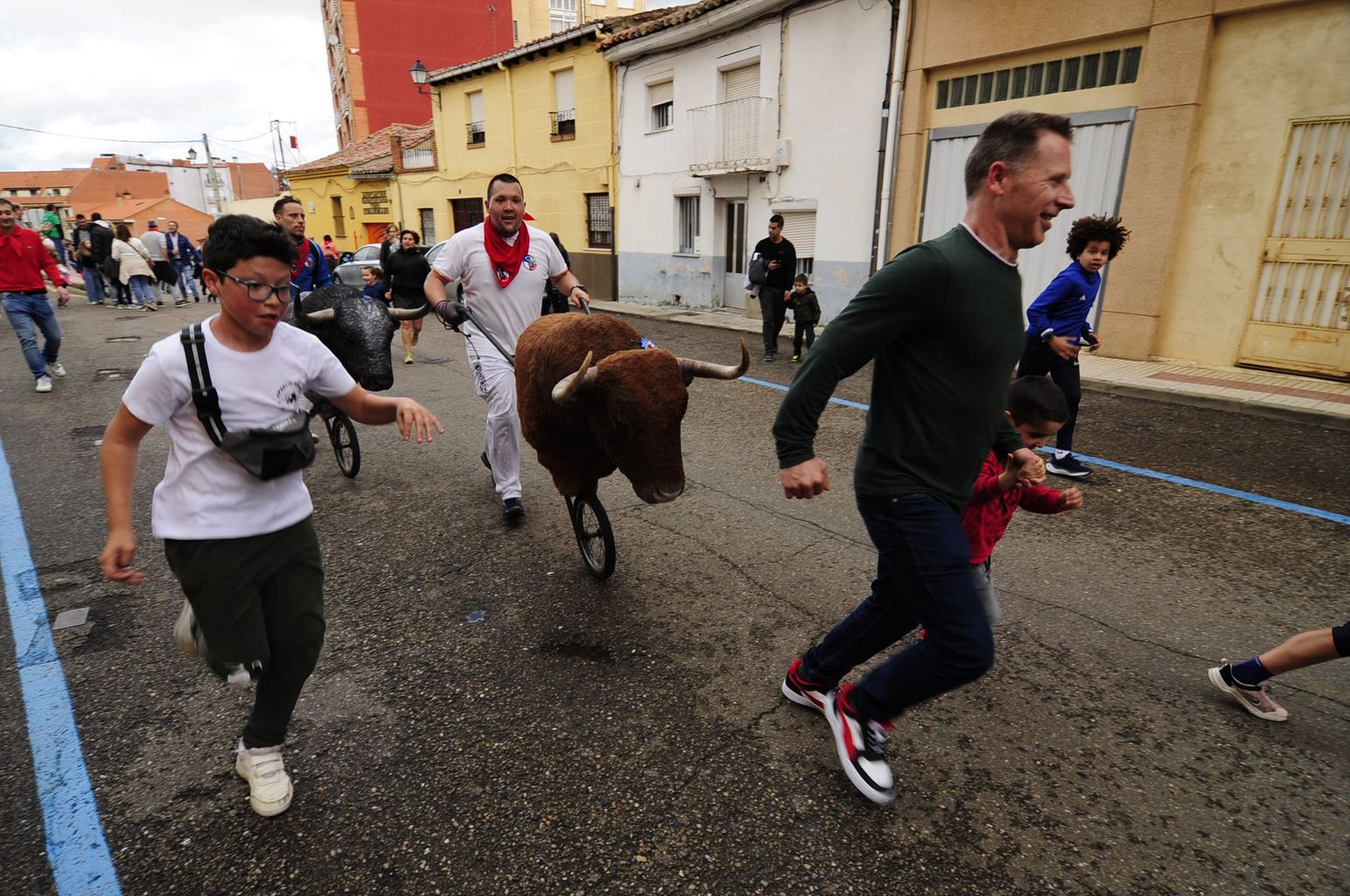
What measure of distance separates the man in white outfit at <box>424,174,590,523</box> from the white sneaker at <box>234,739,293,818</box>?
93.0 inches

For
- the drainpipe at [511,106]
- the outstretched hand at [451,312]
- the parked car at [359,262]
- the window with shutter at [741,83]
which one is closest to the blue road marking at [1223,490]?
the outstretched hand at [451,312]

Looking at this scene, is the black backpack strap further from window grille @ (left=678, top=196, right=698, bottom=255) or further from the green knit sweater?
window grille @ (left=678, top=196, right=698, bottom=255)

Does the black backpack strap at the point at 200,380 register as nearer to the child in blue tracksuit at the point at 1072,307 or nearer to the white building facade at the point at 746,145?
the child in blue tracksuit at the point at 1072,307

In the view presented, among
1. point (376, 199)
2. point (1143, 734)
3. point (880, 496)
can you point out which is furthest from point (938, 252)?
point (376, 199)

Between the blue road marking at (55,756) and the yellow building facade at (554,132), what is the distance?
16855mm

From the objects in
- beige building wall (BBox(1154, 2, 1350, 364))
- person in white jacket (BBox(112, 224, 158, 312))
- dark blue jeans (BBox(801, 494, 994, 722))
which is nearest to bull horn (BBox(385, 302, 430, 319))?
dark blue jeans (BBox(801, 494, 994, 722))

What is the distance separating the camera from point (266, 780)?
2449mm

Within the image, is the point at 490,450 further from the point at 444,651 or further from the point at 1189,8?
the point at 1189,8

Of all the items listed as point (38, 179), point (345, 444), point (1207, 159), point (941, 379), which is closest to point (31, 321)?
point (345, 444)

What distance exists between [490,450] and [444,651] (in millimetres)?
1680

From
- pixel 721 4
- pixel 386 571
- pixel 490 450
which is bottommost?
pixel 386 571

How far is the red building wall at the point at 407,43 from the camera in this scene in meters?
33.6

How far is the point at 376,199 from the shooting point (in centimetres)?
2853

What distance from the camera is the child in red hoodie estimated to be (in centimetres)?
252
